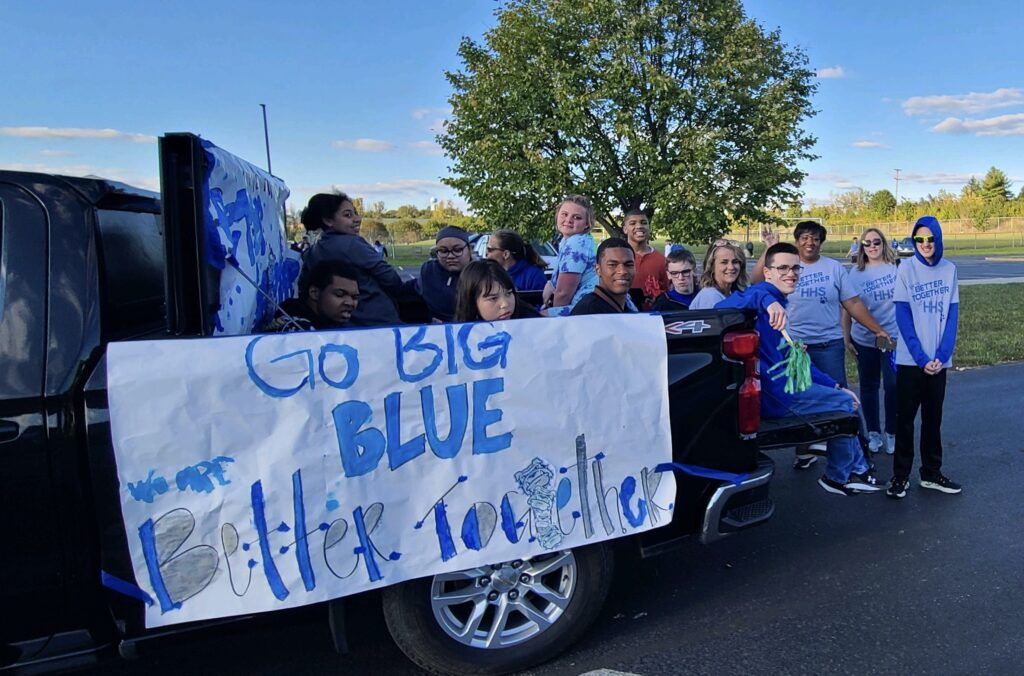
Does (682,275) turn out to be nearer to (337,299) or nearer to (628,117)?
(337,299)

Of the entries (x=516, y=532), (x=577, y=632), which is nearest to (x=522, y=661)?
(x=577, y=632)

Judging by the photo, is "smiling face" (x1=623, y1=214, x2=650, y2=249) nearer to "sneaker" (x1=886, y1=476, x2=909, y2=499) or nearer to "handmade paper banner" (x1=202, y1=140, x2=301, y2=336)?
"sneaker" (x1=886, y1=476, x2=909, y2=499)

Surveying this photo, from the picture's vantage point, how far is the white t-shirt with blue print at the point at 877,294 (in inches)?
207

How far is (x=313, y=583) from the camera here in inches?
90.6

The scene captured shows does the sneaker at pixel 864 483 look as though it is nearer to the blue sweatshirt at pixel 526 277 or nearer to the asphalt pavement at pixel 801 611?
the asphalt pavement at pixel 801 611

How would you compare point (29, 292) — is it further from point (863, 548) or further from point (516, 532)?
point (863, 548)

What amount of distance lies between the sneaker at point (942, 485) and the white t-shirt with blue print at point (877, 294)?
3.89ft

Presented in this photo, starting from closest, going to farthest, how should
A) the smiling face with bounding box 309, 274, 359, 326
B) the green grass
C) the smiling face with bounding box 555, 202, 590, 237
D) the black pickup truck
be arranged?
the black pickup truck < the smiling face with bounding box 309, 274, 359, 326 < the smiling face with bounding box 555, 202, 590, 237 < the green grass

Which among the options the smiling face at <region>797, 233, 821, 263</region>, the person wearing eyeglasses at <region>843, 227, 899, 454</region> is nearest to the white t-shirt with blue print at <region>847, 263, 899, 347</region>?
the person wearing eyeglasses at <region>843, 227, 899, 454</region>

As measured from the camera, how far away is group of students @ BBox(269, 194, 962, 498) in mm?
3402

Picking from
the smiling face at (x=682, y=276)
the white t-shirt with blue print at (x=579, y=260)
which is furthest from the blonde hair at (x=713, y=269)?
the white t-shirt with blue print at (x=579, y=260)

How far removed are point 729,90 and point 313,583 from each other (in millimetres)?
15323

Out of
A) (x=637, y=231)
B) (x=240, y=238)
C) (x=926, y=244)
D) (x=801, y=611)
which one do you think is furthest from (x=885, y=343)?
(x=240, y=238)

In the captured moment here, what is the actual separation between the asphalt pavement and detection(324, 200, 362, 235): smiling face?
2031mm
